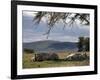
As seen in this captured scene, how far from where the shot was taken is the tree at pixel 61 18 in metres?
2.22

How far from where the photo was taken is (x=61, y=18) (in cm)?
229

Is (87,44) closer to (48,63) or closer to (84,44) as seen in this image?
(84,44)

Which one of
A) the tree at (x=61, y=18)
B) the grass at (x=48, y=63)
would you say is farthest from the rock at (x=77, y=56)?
the tree at (x=61, y=18)

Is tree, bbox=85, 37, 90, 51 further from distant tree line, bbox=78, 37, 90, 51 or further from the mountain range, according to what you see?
the mountain range

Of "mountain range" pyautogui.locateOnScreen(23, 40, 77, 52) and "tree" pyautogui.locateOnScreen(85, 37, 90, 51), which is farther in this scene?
"tree" pyautogui.locateOnScreen(85, 37, 90, 51)

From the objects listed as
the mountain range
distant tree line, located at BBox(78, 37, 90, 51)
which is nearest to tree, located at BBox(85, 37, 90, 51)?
distant tree line, located at BBox(78, 37, 90, 51)

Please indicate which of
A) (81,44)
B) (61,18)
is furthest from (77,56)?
(61,18)

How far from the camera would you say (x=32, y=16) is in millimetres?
2193

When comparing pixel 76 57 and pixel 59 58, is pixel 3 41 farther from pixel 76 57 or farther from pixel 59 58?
pixel 76 57

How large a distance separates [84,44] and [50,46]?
0.40 meters

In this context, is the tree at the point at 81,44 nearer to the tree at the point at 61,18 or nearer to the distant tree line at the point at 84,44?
the distant tree line at the point at 84,44

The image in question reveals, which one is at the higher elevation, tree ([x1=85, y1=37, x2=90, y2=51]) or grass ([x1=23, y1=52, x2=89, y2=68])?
tree ([x1=85, y1=37, x2=90, y2=51])

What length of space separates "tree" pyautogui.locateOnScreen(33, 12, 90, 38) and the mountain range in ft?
0.39

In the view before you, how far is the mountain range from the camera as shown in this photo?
2.20m
